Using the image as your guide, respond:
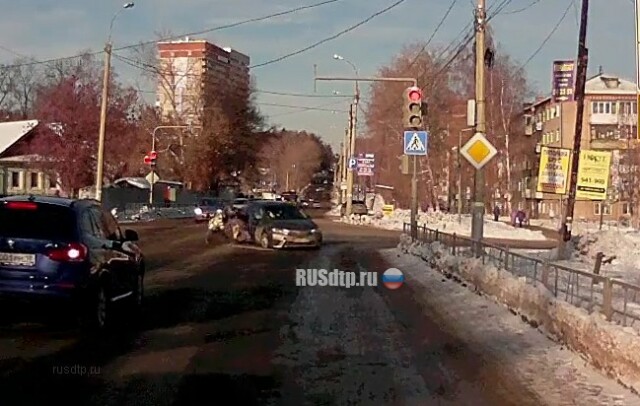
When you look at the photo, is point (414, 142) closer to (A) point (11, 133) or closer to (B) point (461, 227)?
(B) point (461, 227)

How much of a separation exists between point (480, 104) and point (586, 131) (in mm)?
73432

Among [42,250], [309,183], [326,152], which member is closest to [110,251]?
[42,250]

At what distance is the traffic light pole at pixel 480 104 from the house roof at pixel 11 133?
186 ft

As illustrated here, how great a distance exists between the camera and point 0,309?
1190 cm

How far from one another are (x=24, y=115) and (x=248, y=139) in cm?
3436

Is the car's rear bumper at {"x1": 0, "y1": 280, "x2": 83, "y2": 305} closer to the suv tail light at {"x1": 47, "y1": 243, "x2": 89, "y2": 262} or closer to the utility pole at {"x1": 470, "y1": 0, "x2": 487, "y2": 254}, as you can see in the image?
the suv tail light at {"x1": 47, "y1": 243, "x2": 89, "y2": 262}

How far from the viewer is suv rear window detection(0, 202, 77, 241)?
11.5 meters

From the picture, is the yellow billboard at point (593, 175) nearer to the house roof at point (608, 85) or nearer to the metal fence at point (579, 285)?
the metal fence at point (579, 285)

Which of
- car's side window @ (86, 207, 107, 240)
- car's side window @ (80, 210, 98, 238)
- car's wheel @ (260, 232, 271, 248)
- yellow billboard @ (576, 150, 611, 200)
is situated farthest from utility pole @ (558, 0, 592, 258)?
car's side window @ (80, 210, 98, 238)

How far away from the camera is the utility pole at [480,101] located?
2262cm

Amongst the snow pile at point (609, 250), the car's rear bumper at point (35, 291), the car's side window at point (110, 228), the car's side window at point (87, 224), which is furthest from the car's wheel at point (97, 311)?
the snow pile at point (609, 250)

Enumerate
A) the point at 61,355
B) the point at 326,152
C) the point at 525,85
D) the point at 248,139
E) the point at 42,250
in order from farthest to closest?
1. the point at 326,152
2. the point at 248,139
3. the point at 525,85
4. the point at 42,250
5. the point at 61,355

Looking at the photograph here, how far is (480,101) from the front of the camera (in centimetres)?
2277

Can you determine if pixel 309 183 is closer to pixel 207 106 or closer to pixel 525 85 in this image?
pixel 207 106
